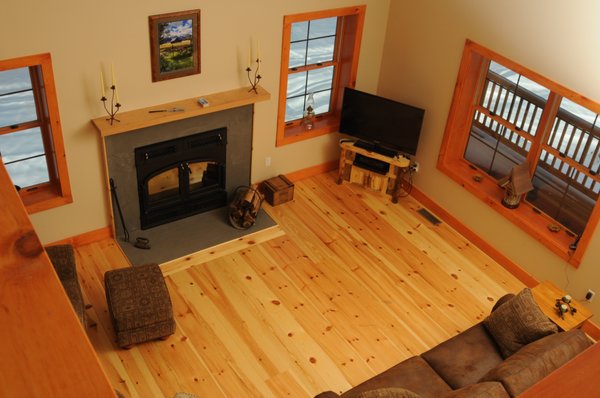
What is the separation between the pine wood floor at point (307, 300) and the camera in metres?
5.22

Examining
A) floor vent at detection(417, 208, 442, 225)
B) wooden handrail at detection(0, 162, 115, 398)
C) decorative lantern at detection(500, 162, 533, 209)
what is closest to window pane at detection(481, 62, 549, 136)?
decorative lantern at detection(500, 162, 533, 209)

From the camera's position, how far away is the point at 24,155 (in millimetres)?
5648

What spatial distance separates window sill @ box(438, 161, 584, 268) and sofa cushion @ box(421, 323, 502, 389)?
4.92ft

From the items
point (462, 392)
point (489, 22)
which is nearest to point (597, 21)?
point (489, 22)

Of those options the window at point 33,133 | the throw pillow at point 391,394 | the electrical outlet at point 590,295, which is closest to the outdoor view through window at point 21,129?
the window at point 33,133

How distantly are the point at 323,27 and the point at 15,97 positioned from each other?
11.0ft

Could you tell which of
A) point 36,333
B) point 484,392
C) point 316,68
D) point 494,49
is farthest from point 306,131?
point 36,333

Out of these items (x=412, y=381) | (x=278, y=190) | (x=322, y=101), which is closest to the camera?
(x=412, y=381)

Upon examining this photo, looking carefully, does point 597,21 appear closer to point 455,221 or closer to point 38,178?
point 455,221

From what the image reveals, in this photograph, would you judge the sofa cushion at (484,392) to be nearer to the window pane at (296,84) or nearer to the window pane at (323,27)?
the window pane at (296,84)

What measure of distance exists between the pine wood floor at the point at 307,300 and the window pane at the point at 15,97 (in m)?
1.55

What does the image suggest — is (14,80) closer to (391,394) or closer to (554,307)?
(391,394)

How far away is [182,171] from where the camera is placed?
653cm

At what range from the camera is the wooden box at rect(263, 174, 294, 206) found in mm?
7125
